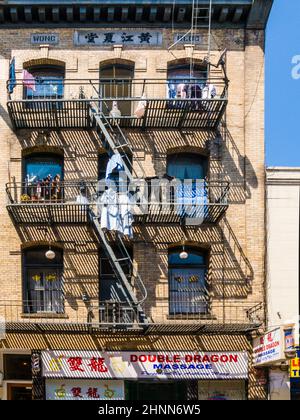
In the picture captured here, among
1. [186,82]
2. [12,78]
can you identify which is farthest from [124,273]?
[12,78]

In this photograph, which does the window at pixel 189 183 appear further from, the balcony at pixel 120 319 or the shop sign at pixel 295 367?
the shop sign at pixel 295 367

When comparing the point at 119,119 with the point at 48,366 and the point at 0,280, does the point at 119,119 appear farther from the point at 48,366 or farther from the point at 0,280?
the point at 48,366

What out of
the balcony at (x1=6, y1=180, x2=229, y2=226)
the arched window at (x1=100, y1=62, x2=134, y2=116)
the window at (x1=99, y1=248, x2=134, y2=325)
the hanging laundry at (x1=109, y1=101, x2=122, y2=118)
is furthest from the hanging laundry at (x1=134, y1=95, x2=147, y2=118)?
the window at (x1=99, y1=248, x2=134, y2=325)

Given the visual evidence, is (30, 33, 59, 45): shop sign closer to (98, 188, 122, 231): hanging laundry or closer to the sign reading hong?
(98, 188, 122, 231): hanging laundry

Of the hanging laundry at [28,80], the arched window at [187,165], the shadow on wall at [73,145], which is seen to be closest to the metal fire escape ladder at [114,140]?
the shadow on wall at [73,145]

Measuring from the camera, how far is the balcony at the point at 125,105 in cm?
1886

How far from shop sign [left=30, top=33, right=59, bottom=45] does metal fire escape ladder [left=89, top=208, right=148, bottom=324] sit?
18.1 feet

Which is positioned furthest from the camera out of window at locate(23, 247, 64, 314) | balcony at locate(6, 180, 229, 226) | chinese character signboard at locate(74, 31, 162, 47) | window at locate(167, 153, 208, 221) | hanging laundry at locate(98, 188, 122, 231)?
chinese character signboard at locate(74, 31, 162, 47)

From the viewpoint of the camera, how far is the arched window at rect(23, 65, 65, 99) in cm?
2006
